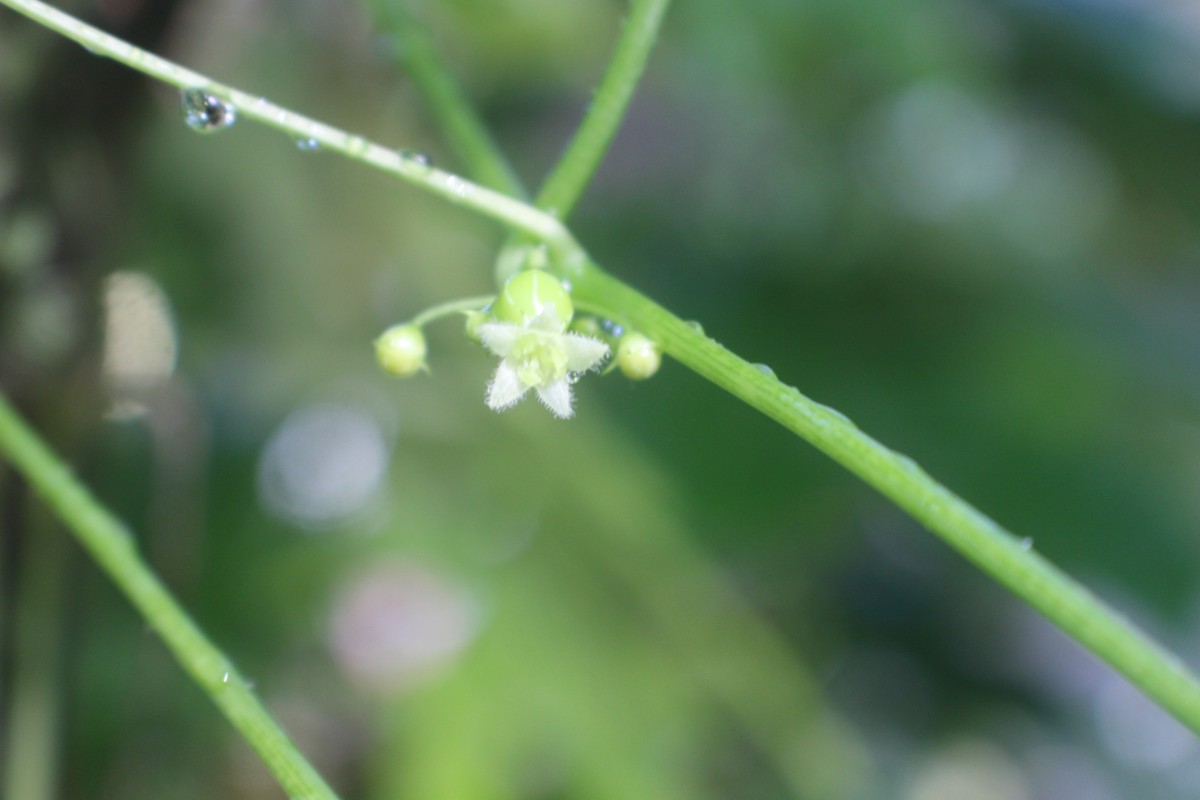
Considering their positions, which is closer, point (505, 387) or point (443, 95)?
point (505, 387)

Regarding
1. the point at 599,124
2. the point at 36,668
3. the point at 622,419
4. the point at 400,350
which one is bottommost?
the point at 36,668

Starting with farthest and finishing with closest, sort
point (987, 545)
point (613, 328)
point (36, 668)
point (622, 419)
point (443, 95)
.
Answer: point (622, 419) → point (36, 668) → point (443, 95) → point (613, 328) → point (987, 545)

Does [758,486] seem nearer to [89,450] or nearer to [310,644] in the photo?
[310,644]

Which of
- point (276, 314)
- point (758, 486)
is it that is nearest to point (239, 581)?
point (276, 314)

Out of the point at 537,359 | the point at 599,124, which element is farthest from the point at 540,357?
the point at 599,124

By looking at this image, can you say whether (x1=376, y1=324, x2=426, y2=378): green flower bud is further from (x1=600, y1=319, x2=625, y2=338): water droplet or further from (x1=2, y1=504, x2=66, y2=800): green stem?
(x1=2, y1=504, x2=66, y2=800): green stem

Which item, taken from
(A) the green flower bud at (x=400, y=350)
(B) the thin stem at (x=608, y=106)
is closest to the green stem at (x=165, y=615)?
(A) the green flower bud at (x=400, y=350)

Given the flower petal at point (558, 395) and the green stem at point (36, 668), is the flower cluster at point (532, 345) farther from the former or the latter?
the green stem at point (36, 668)

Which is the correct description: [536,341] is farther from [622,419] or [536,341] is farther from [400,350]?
[622,419]
